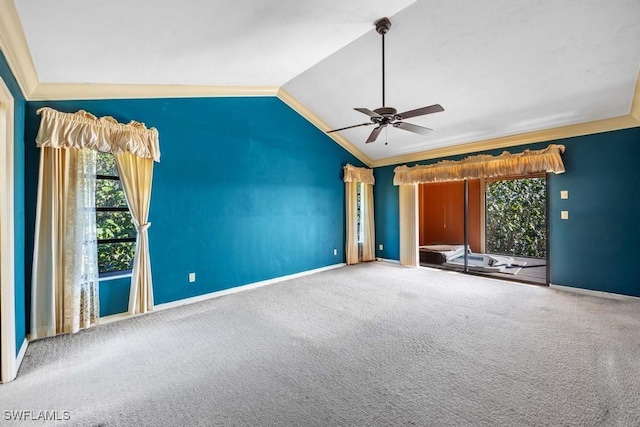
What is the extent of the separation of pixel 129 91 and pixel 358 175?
4584mm

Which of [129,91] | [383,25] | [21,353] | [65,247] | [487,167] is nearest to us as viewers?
[21,353]

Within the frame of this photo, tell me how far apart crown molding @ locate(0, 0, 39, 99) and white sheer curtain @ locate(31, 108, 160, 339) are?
29cm

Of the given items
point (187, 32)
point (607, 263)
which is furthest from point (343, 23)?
point (607, 263)

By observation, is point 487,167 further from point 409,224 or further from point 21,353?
point 21,353

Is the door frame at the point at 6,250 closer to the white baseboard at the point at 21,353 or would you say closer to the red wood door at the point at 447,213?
the white baseboard at the point at 21,353

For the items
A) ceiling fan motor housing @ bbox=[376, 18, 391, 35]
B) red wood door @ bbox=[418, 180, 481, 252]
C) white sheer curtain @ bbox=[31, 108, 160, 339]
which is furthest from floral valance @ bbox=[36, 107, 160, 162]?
red wood door @ bbox=[418, 180, 481, 252]

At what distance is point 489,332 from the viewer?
300cm

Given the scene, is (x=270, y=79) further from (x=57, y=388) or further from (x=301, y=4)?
(x=57, y=388)

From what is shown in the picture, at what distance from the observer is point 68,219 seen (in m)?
3.05

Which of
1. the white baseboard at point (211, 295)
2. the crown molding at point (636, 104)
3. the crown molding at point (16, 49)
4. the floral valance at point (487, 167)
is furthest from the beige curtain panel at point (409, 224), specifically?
the crown molding at point (16, 49)

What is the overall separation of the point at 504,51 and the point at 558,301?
11.2ft

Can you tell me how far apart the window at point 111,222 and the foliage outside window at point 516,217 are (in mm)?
7957

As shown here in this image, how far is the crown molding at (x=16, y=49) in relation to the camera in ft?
6.31

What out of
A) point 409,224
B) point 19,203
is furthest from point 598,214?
point 19,203
